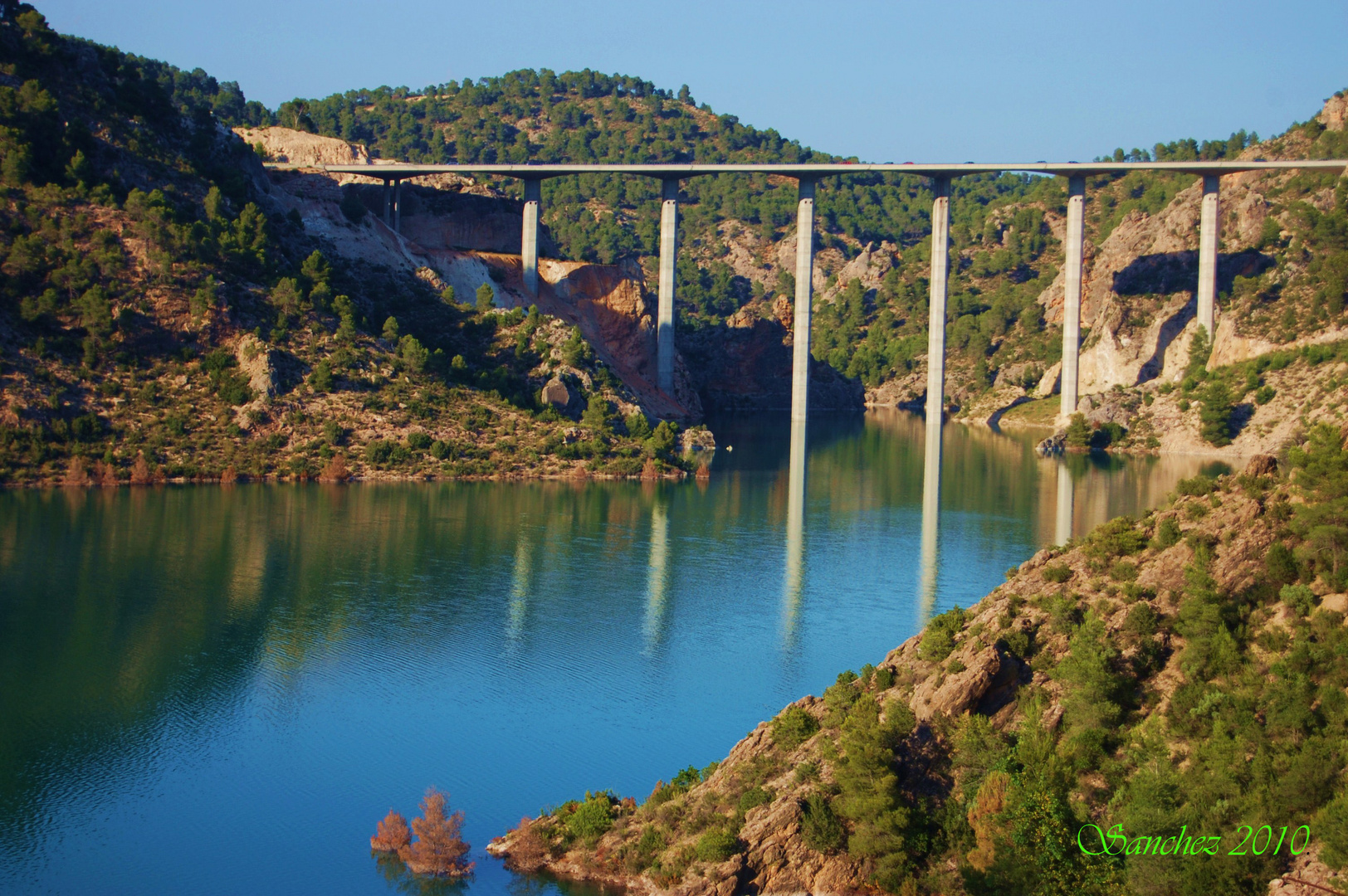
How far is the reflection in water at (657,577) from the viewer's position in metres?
31.7

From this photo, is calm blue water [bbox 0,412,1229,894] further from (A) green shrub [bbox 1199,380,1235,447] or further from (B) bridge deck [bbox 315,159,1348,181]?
(B) bridge deck [bbox 315,159,1348,181]

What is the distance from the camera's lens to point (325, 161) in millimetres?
74562

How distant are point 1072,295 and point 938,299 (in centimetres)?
804

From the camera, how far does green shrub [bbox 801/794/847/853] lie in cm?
1750

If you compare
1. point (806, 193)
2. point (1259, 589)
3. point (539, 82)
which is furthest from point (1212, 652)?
point (539, 82)

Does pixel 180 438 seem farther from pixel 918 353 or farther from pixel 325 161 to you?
pixel 918 353

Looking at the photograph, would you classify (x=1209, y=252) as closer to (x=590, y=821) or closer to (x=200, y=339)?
(x=200, y=339)

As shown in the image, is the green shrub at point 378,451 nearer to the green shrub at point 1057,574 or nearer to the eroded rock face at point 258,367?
the eroded rock face at point 258,367

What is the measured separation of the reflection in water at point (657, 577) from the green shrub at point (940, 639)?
400 inches

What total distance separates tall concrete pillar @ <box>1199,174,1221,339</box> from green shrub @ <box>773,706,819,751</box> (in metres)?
64.5

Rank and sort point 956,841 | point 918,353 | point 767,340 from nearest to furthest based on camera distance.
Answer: point 956,841 → point 767,340 → point 918,353

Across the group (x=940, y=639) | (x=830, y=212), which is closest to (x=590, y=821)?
(x=940, y=639)

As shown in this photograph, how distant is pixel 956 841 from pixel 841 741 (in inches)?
79.9
